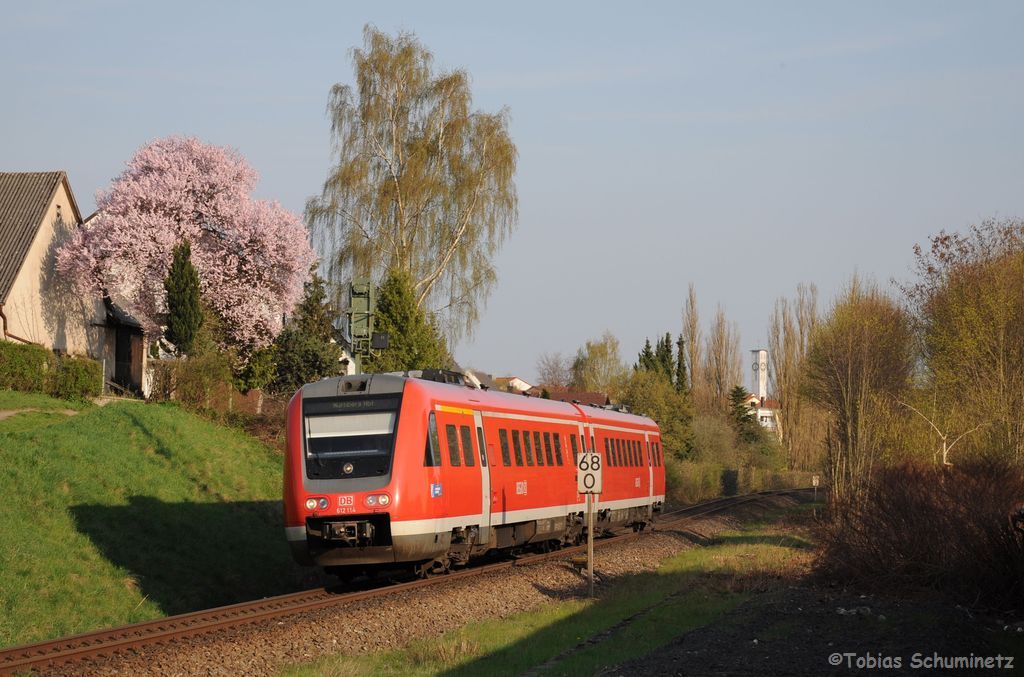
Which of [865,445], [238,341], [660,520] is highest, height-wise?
[238,341]

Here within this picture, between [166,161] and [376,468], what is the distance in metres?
25.1

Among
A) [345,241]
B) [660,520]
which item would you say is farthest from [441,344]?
[660,520]

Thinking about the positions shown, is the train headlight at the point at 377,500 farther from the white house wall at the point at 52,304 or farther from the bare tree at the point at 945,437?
the white house wall at the point at 52,304

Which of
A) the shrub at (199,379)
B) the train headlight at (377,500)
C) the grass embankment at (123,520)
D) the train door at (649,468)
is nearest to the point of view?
the grass embankment at (123,520)

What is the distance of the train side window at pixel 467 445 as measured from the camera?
59.4 feet

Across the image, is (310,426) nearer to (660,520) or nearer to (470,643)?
(470,643)

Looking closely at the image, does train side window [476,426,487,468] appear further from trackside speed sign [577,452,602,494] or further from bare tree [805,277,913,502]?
bare tree [805,277,913,502]

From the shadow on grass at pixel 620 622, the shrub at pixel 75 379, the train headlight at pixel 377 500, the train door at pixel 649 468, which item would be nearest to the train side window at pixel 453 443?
the train headlight at pixel 377 500

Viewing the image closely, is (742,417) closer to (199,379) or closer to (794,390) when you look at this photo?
(794,390)

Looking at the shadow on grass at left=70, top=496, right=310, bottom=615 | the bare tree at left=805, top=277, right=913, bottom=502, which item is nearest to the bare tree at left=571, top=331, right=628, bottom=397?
the bare tree at left=805, top=277, right=913, bottom=502

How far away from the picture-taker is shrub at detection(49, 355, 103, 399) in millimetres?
28344

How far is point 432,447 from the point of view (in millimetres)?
16734

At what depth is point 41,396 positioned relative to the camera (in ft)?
90.6

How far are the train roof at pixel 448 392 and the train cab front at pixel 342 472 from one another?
0.8 inches
